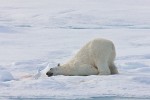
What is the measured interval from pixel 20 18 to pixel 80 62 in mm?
7454

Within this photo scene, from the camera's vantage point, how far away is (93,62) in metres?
6.73

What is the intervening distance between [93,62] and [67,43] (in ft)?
11.0

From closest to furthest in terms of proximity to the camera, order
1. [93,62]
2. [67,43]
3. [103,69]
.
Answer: [103,69], [93,62], [67,43]

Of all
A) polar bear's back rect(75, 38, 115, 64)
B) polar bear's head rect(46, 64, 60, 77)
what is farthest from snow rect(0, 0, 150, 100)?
polar bear's back rect(75, 38, 115, 64)

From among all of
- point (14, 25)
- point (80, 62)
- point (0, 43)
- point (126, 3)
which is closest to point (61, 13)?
point (14, 25)

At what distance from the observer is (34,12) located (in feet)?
49.4

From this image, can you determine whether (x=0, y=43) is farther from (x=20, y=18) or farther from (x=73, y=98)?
(x=73, y=98)

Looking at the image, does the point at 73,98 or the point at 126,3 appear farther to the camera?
the point at 126,3

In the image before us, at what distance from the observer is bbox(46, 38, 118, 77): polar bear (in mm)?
6578

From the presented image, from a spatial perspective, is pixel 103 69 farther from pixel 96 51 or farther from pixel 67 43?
pixel 67 43

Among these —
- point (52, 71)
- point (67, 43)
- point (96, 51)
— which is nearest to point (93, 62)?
point (96, 51)

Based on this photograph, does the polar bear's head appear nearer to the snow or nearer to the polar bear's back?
the snow

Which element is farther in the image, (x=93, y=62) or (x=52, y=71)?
(x=93, y=62)

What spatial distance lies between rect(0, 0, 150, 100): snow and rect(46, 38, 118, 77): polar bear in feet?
0.66
